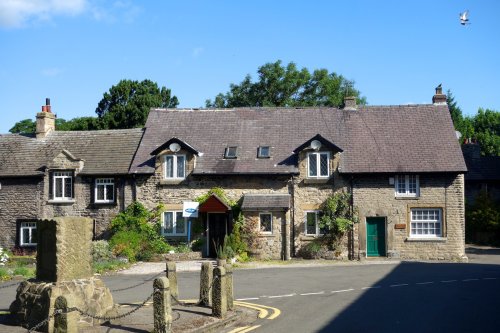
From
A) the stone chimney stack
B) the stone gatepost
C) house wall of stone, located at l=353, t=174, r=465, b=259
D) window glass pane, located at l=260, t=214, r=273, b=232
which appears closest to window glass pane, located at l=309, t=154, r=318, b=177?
house wall of stone, located at l=353, t=174, r=465, b=259

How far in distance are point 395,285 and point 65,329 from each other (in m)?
11.6

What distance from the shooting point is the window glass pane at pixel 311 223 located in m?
28.8

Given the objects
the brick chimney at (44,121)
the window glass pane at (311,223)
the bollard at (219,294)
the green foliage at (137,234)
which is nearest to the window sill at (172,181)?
the green foliage at (137,234)

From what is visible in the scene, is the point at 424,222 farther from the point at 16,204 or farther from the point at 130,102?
the point at 130,102

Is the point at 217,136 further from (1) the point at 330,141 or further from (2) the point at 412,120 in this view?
(2) the point at 412,120

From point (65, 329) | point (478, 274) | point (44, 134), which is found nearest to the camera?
point (65, 329)

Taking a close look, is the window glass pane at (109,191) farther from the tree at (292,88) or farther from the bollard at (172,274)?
the tree at (292,88)

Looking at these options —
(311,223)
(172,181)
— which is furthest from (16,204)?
(311,223)

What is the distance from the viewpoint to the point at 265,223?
93.9ft

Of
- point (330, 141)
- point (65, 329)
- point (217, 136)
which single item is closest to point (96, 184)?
point (217, 136)

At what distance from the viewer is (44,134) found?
1346 inches

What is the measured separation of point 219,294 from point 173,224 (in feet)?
54.7

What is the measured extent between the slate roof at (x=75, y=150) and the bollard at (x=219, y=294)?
1790cm

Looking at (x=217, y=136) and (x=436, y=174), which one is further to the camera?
(x=217, y=136)
